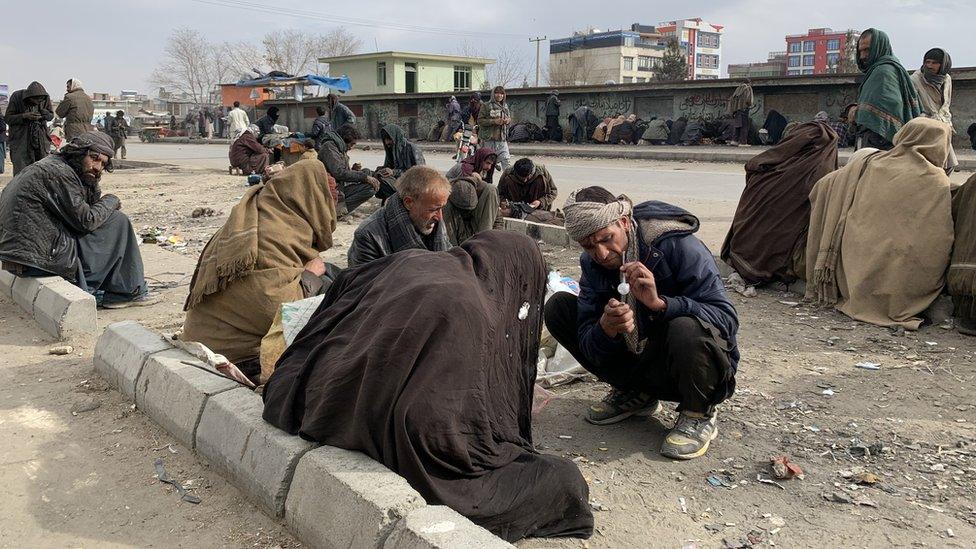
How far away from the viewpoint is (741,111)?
2100 cm

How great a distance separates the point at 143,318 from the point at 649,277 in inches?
162

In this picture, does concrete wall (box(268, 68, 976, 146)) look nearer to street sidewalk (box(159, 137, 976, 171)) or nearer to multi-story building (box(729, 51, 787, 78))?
street sidewalk (box(159, 137, 976, 171))

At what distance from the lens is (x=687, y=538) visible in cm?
284

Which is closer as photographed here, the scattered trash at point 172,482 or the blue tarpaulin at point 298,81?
the scattered trash at point 172,482

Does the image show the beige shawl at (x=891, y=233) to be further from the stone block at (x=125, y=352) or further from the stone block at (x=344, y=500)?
the stone block at (x=125, y=352)

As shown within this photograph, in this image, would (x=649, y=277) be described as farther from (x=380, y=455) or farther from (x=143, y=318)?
(x=143, y=318)

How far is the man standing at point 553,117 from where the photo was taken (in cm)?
2541

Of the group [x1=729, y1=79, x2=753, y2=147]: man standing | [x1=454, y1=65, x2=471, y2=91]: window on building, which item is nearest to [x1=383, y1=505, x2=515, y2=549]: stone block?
[x1=729, y1=79, x2=753, y2=147]: man standing

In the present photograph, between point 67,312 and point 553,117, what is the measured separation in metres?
21.7

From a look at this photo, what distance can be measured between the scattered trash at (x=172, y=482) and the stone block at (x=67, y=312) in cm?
214

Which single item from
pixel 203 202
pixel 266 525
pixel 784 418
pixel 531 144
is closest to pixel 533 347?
pixel 266 525

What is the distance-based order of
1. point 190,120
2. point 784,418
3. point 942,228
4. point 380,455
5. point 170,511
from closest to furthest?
1. point 380,455
2. point 170,511
3. point 784,418
4. point 942,228
5. point 190,120

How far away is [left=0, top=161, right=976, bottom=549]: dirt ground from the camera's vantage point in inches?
114

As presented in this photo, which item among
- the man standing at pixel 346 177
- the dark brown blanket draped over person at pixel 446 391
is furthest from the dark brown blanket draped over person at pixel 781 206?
the man standing at pixel 346 177
